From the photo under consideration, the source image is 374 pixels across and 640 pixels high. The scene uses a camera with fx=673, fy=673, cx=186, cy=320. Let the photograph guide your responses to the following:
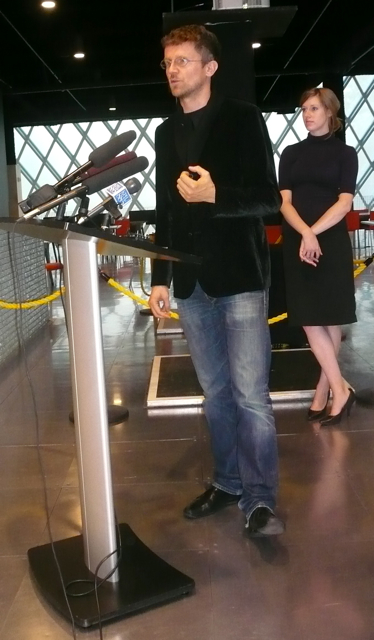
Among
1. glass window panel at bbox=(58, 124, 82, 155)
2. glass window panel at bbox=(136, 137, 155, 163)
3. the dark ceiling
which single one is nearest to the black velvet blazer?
the dark ceiling

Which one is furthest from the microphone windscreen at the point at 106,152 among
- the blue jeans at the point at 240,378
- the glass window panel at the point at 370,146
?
the glass window panel at the point at 370,146

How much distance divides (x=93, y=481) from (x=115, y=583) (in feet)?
1.05

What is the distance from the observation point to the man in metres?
2.03

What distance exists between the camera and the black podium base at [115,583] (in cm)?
180

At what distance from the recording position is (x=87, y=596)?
1850 mm

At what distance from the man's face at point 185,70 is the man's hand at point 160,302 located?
0.63 metres

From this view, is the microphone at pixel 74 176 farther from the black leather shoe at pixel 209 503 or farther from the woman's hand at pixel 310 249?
the woman's hand at pixel 310 249

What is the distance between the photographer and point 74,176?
5.41ft

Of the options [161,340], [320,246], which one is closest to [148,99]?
[161,340]

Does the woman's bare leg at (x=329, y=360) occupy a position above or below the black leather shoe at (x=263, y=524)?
above

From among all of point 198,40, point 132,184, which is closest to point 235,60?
point 198,40

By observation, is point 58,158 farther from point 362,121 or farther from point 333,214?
point 333,214

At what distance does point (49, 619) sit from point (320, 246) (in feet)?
6.65

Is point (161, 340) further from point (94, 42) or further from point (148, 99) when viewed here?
point (148, 99)
